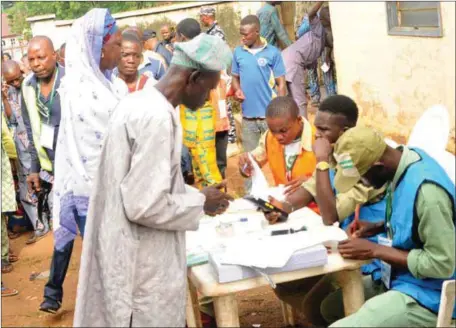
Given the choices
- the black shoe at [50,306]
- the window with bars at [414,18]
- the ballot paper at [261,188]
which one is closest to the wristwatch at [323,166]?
the ballot paper at [261,188]

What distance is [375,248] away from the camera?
132 inches

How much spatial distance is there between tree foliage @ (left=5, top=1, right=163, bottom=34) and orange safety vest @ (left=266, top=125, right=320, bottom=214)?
20.4 metres

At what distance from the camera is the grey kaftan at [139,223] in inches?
121

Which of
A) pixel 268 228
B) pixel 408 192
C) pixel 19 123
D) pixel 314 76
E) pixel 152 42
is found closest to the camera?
pixel 408 192

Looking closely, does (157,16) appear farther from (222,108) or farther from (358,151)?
(358,151)

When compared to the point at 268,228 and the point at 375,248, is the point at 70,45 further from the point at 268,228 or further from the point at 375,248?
the point at 375,248

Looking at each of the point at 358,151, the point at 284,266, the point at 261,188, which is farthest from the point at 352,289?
the point at 261,188

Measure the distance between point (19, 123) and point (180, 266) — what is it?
196 inches

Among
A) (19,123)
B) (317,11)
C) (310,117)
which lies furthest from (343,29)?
(19,123)

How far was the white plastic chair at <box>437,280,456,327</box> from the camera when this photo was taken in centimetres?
305

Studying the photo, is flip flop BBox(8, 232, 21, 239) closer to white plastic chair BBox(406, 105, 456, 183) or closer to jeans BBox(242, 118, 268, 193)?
jeans BBox(242, 118, 268, 193)

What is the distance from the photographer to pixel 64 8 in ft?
98.0

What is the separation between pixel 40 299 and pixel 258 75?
10.2 feet

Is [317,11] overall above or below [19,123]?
above
